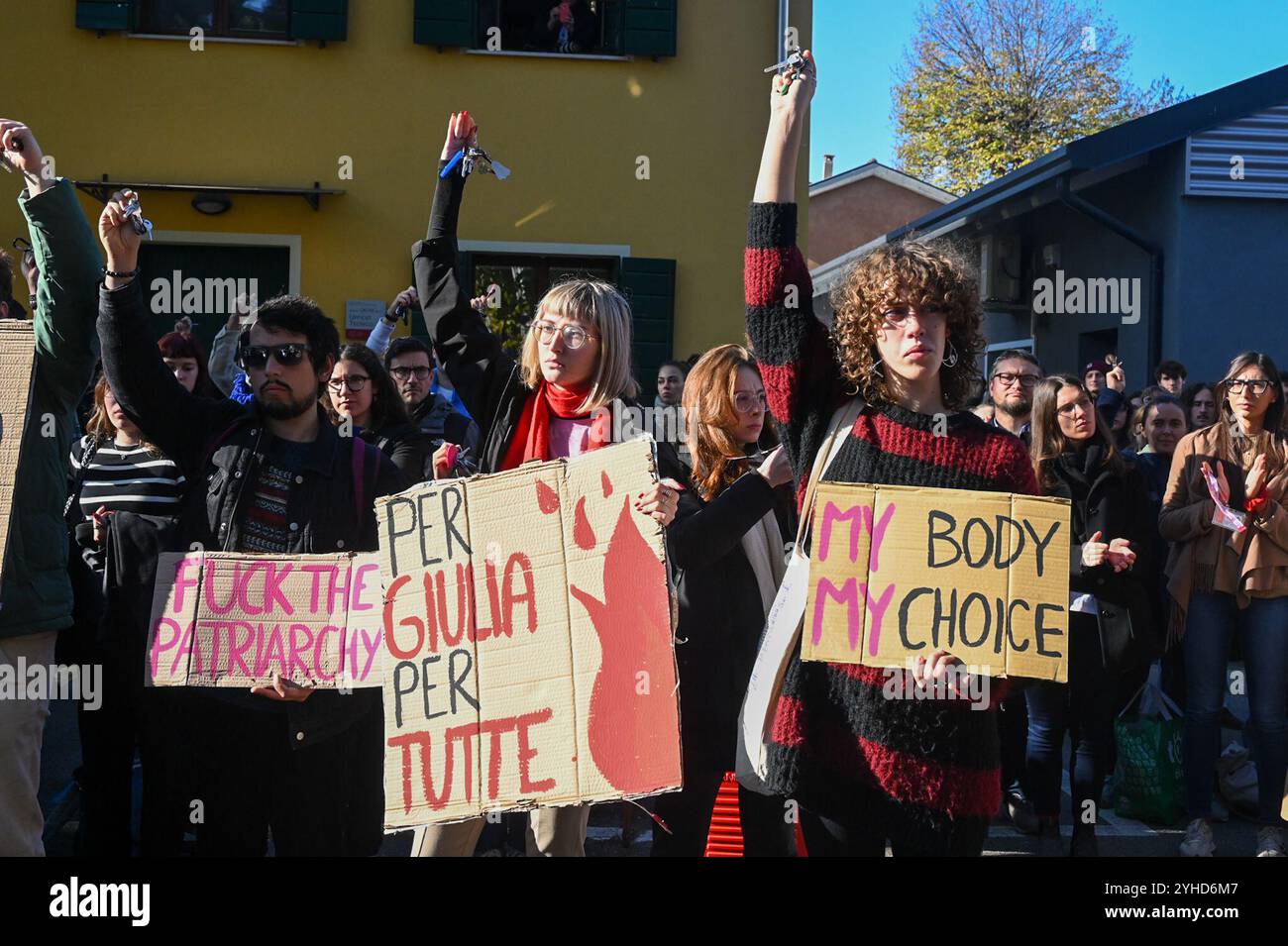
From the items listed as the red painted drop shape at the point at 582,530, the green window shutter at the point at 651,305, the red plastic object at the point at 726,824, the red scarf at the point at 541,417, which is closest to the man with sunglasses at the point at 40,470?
the red scarf at the point at 541,417

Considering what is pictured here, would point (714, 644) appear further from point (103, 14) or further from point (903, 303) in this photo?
point (103, 14)

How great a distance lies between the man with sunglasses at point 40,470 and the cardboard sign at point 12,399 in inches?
0.6

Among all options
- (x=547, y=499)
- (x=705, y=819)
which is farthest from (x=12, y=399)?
(x=705, y=819)

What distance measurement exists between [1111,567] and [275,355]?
11.7 feet

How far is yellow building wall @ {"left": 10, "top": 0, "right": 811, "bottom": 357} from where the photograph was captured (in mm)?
11719

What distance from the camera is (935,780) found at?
2.84 metres

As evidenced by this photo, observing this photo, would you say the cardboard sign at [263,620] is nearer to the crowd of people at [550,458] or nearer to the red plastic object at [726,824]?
the crowd of people at [550,458]

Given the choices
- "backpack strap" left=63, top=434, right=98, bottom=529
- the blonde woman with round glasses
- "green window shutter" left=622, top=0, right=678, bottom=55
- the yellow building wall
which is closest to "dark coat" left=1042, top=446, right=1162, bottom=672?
the blonde woman with round glasses

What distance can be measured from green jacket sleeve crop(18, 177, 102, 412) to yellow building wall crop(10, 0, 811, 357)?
8.26 metres

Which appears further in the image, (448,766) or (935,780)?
(448,766)

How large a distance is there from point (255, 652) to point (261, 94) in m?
9.50

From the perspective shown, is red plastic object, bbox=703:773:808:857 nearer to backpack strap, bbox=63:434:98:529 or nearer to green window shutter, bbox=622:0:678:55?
backpack strap, bbox=63:434:98:529
